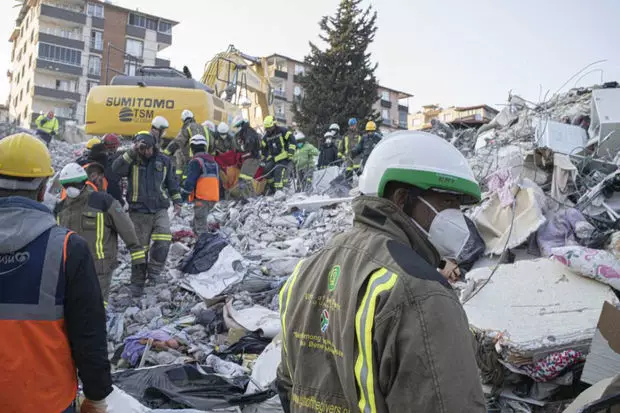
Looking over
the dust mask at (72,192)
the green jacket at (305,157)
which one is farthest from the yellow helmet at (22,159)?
the green jacket at (305,157)

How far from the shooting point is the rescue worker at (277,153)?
422 inches

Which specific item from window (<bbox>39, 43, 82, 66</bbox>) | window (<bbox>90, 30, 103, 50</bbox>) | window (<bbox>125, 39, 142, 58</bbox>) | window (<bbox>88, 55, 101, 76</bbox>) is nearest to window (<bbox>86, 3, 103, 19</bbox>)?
window (<bbox>90, 30, 103, 50</bbox>)

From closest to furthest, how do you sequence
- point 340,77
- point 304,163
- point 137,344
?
1. point 137,344
2. point 304,163
3. point 340,77

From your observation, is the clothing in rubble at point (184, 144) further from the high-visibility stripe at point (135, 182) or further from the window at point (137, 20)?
the window at point (137, 20)

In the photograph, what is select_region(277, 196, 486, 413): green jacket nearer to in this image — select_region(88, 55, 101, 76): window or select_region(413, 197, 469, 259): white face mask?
select_region(413, 197, 469, 259): white face mask

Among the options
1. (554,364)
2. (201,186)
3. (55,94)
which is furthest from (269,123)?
(55,94)

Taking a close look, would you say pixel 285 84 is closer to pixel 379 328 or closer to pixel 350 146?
pixel 350 146

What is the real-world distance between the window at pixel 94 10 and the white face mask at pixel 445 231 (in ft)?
166

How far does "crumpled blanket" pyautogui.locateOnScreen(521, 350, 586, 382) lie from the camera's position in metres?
3.24

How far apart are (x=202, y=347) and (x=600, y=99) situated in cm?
623

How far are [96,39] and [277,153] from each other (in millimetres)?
41249

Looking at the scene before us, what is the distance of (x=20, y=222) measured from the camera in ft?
6.15

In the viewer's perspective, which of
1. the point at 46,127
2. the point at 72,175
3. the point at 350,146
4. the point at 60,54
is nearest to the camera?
the point at 72,175

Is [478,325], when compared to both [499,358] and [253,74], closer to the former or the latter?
[499,358]
